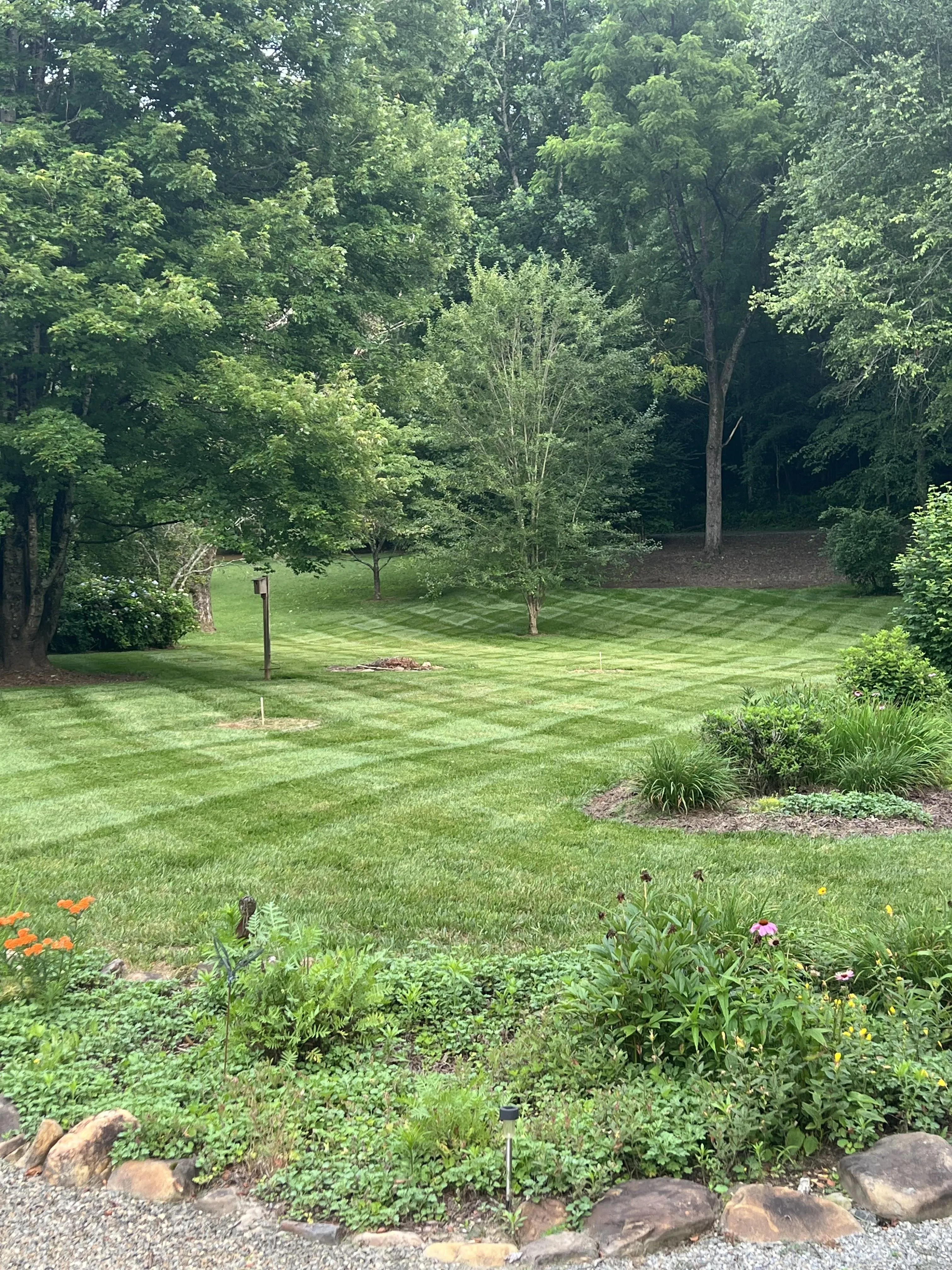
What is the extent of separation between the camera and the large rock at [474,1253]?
247 centimetres

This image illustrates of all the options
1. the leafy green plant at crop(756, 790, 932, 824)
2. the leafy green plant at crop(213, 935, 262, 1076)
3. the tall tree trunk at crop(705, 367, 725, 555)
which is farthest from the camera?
the tall tree trunk at crop(705, 367, 725, 555)

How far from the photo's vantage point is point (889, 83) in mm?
19406

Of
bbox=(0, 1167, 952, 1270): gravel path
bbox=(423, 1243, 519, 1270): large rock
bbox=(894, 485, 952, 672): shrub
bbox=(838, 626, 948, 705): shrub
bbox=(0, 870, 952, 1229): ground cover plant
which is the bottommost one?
bbox=(0, 1167, 952, 1270): gravel path

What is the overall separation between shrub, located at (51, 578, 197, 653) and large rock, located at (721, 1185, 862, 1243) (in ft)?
57.5

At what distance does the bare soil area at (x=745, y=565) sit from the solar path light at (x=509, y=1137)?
25667 mm

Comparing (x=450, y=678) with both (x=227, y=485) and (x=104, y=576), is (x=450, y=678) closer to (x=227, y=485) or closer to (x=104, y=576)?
(x=227, y=485)

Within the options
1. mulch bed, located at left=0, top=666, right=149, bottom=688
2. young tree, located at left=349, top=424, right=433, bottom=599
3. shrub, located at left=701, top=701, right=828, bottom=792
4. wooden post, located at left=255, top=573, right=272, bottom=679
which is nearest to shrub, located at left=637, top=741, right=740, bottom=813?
shrub, located at left=701, top=701, right=828, bottom=792

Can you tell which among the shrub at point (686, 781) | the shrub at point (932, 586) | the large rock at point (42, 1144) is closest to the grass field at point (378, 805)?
the shrub at point (686, 781)

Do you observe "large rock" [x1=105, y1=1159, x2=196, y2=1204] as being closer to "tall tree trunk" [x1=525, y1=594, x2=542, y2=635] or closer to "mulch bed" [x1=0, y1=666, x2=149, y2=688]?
"mulch bed" [x1=0, y1=666, x2=149, y2=688]

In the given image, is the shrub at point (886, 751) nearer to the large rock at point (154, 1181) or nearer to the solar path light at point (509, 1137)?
the solar path light at point (509, 1137)

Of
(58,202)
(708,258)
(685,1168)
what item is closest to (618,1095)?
(685,1168)

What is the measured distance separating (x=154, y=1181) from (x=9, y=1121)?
648 millimetres

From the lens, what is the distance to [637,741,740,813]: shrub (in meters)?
6.72

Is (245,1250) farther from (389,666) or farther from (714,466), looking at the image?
(714,466)
